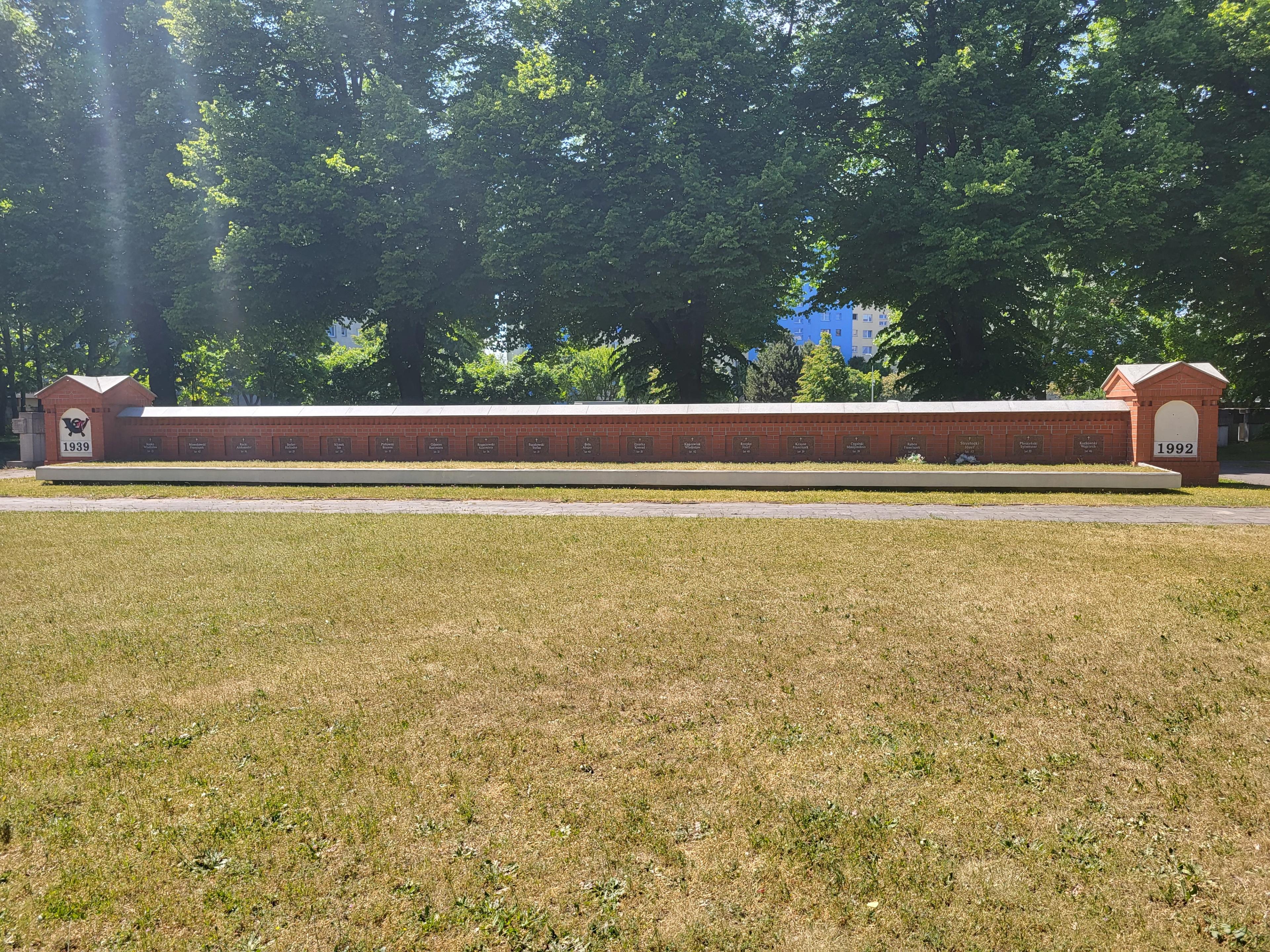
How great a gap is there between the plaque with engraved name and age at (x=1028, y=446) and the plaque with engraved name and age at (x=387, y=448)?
14957 mm

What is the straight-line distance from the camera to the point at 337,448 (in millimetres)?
22406

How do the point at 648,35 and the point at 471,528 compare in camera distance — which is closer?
the point at 471,528

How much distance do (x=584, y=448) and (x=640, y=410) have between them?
5.63 feet

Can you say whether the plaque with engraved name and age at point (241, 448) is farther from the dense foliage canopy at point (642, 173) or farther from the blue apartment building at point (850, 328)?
the blue apartment building at point (850, 328)

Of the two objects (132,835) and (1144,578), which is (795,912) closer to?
(132,835)

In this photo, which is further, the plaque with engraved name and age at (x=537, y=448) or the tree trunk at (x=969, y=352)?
the tree trunk at (x=969, y=352)

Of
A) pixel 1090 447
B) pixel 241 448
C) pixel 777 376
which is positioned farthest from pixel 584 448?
pixel 777 376

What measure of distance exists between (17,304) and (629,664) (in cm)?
3502

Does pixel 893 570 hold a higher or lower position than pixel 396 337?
lower

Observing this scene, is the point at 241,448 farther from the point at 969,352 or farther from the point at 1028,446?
the point at 969,352

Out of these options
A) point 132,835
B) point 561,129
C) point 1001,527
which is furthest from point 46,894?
point 561,129

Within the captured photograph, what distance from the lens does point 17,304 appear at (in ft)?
103

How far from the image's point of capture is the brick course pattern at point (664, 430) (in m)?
18.6

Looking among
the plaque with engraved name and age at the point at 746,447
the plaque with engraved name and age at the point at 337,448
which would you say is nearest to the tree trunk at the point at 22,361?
the plaque with engraved name and age at the point at 337,448
